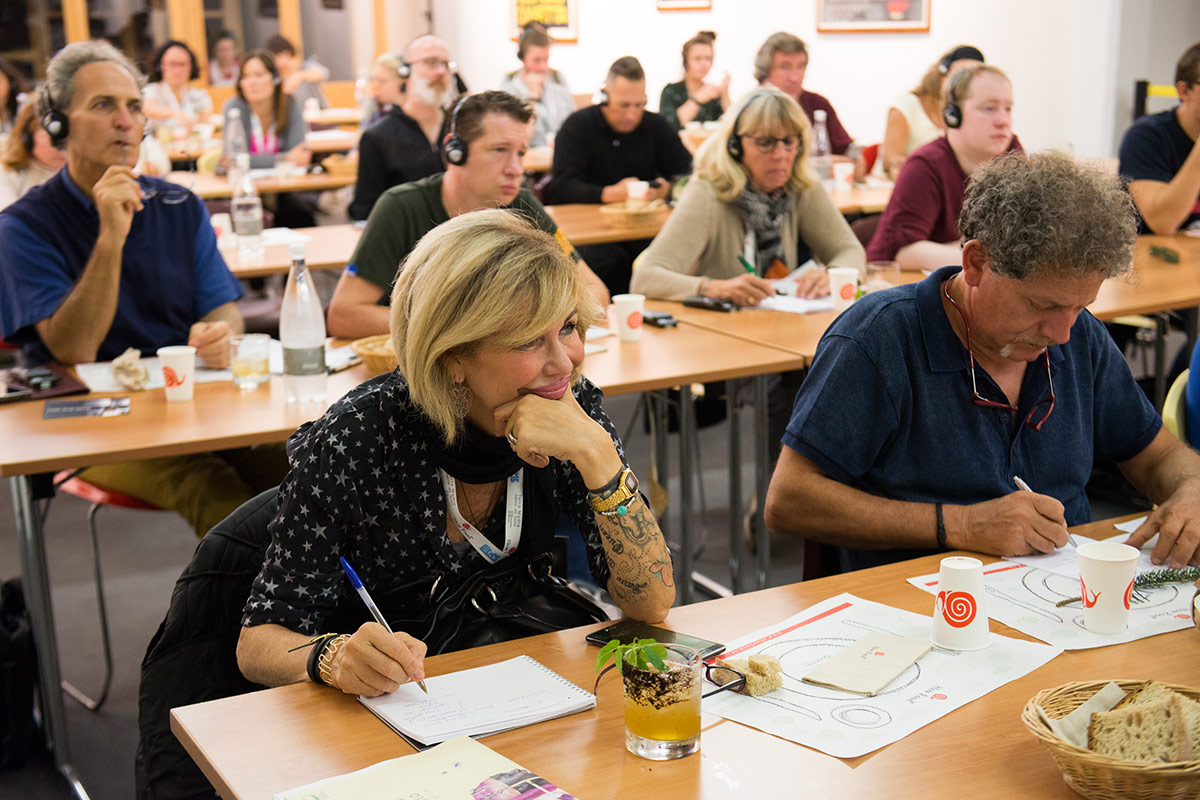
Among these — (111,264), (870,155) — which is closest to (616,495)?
(111,264)

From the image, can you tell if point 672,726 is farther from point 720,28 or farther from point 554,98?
point 720,28

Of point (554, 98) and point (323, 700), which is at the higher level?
point (554, 98)

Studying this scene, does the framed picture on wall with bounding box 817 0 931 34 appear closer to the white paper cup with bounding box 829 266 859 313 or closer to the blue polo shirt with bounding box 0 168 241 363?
the white paper cup with bounding box 829 266 859 313

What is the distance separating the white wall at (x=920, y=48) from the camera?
870 cm

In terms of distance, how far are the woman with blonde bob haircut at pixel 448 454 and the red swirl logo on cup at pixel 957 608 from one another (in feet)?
1.24

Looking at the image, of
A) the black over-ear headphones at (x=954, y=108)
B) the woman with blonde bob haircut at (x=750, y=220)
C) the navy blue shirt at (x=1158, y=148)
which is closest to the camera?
the woman with blonde bob haircut at (x=750, y=220)

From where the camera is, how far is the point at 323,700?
4.60ft

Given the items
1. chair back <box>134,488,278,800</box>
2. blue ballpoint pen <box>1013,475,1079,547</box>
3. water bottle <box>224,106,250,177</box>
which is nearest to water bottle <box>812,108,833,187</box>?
water bottle <box>224,106,250,177</box>

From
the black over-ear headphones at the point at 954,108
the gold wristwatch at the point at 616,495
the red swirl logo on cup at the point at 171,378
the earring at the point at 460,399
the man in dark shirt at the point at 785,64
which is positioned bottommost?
the red swirl logo on cup at the point at 171,378

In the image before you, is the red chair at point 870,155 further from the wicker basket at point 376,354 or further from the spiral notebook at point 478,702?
the spiral notebook at point 478,702

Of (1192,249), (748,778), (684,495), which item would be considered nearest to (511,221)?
(748,778)

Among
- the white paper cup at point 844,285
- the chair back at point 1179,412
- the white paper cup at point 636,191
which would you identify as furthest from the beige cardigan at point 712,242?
the chair back at point 1179,412

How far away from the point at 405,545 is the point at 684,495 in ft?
5.33

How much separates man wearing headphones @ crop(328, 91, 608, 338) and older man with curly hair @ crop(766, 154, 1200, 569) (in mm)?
1385
